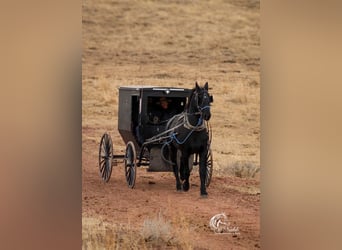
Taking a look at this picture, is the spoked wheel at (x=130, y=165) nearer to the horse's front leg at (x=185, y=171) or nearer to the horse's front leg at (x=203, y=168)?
the horse's front leg at (x=185, y=171)

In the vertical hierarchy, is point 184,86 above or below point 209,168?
above

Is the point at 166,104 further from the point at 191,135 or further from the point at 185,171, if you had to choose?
the point at 185,171

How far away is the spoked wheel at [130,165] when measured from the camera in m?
4.65

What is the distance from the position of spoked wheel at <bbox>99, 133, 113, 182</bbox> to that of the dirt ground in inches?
1.8

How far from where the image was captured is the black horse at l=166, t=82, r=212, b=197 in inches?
185

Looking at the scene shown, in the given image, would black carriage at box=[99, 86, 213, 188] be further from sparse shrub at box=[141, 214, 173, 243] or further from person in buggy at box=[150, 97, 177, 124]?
sparse shrub at box=[141, 214, 173, 243]

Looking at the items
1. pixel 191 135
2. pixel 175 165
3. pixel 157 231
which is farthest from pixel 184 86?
pixel 157 231

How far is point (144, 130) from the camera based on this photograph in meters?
4.72

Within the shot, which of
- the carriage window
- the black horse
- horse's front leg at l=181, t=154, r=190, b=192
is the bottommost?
horse's front leg at l=181, t=154, r=190, b=192

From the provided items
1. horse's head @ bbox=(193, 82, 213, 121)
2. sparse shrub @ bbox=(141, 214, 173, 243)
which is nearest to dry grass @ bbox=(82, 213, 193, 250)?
sparse shrub @ bbox=(141, 214, 173, 243)

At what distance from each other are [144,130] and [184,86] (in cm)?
49

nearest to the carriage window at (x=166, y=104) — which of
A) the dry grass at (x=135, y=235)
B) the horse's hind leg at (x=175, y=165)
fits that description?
the horse's hind leg at (x=175, y=165)
